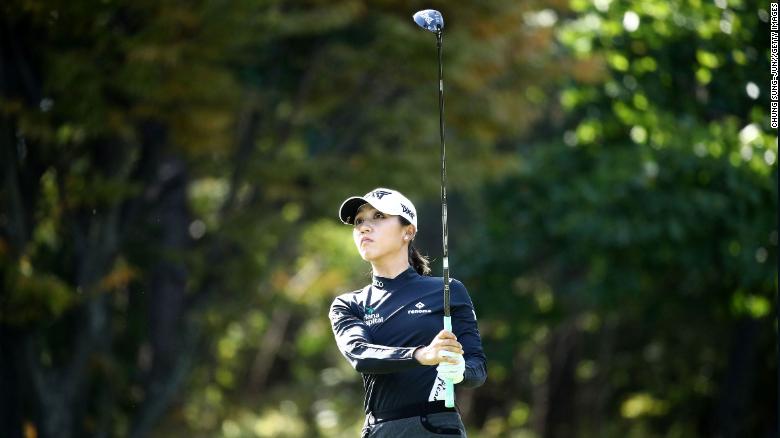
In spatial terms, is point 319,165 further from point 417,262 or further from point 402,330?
point 402,330

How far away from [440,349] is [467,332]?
0.52 m

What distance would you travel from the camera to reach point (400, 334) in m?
5.99

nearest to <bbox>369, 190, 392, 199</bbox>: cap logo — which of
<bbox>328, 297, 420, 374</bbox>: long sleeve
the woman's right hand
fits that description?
<bbox>328, 297, 420, 374</bbox>: long sleeve

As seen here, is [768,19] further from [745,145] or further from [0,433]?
[0,433]

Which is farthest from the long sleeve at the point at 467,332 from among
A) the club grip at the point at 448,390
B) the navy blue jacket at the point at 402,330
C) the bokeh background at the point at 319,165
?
the bokeh background at the point at 319,165

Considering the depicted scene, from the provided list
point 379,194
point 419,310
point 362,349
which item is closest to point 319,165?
point 379,194

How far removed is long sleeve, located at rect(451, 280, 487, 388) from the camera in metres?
5.93

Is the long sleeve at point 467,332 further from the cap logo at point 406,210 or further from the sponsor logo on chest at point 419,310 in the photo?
the cap logo at point 406,210

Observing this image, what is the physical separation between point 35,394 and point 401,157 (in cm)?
547

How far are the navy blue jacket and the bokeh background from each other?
28.6 ft

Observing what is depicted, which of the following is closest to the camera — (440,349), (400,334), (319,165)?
(440,349)

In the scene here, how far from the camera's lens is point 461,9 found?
1747 cm

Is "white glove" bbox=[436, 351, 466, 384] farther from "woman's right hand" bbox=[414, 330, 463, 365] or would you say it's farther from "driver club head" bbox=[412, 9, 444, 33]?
"driver club head" bbox=[412, 9, 444, 33]

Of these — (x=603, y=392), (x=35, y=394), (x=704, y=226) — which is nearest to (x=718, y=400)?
(x=603, y=392)
